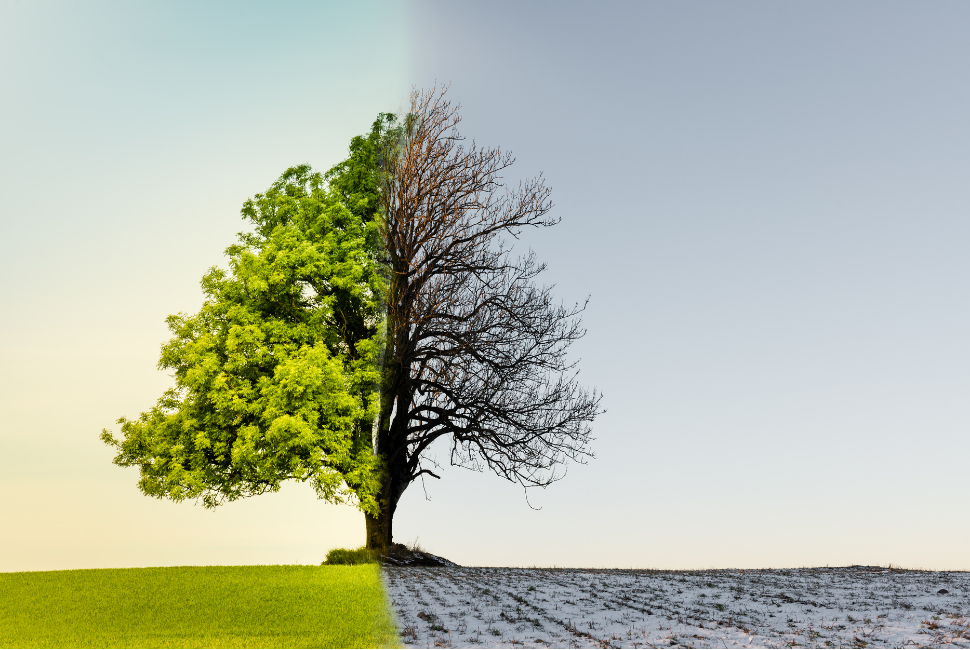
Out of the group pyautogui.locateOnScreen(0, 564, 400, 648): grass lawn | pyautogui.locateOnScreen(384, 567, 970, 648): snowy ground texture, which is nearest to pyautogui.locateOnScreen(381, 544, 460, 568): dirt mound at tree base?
pyautogui.locateOnScreen(0, 564, 400, 648): grass lawn

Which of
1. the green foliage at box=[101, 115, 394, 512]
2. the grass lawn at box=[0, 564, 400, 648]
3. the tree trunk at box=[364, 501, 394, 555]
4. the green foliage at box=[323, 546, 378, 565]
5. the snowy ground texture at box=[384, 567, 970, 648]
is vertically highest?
the green foliage at box=[101, 115, 394, 512]

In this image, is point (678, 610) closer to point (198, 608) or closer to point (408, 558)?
point (198, 608)

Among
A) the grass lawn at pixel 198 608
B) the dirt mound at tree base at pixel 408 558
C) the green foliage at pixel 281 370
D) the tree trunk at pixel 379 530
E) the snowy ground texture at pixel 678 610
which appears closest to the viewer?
the snowy ground texture at pixel 678 610

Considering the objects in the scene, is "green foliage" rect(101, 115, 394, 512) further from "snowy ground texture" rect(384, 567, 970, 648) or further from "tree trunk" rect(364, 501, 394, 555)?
"snowy ground texture" rect(384, 567, 970, 648)

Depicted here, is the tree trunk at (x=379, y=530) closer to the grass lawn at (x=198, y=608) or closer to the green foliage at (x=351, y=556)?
the green foliage at (x=351, y=556)

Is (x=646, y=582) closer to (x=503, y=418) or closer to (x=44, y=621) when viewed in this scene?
(x=503, y=418)

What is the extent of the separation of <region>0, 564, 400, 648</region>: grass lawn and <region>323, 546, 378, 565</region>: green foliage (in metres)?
2.07

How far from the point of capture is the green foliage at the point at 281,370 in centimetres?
1869

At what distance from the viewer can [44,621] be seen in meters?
12.7

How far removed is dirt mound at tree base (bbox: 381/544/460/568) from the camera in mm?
20406

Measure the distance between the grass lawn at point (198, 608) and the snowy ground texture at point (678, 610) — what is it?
83 centimetres

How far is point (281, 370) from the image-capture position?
1861 centimetres

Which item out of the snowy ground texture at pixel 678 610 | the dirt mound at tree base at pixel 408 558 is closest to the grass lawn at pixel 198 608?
the snowy ground texture at pixel 678 610

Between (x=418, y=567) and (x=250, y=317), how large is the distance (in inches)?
313
